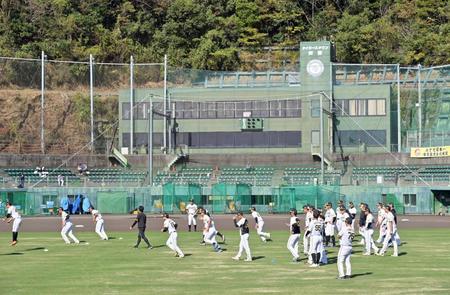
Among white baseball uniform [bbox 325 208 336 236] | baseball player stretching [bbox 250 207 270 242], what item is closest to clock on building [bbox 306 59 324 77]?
baseball player stretching [bbox 250 207 270 242]

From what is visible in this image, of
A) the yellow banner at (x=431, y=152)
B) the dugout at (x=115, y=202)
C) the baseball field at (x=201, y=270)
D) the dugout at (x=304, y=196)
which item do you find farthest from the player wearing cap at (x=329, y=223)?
the yellow banner at (x=431, y=152)

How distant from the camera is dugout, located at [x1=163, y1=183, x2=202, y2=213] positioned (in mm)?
84625

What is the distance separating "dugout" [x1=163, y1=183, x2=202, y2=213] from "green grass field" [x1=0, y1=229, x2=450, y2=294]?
31765mm

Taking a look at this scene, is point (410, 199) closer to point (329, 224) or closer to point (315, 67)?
point (315, 67)

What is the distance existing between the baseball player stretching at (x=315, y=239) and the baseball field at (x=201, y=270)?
46 centimetres

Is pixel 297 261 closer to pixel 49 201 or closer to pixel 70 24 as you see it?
pixel 49 201

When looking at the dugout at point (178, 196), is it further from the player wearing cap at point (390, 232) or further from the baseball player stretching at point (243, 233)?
the baseball player stretching at point (243, 233)

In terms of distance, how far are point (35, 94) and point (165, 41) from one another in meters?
24.1

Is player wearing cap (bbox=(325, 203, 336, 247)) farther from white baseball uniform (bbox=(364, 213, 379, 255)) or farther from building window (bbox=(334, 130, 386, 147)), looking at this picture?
building window (bbox=(334, 130, 386, 147))

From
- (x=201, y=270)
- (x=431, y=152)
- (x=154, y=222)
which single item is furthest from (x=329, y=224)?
(x=431, y=152)

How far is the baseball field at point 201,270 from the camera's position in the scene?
33.0 metres

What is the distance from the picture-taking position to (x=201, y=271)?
38.2 m

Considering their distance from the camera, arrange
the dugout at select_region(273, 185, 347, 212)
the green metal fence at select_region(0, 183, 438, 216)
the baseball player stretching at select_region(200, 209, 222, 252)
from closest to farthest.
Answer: the baseball player stretching at select_region(200, 209, 222, 252) < the dugout at select_region(273, 185, 347, 212) < the green metal fence at select_region(0, 183, 438, 216)

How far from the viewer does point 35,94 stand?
114750mm
